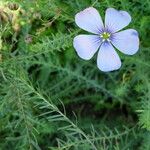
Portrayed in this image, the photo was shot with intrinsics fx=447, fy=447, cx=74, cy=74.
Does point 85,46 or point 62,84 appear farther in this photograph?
point 62,84

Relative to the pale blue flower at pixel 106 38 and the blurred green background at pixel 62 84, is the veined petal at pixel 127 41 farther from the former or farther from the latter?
the blurred green background at pixel 62 84

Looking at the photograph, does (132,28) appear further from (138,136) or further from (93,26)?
(138,136)

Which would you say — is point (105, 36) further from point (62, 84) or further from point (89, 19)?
point (62, 84)

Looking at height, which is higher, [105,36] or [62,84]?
[105,36]

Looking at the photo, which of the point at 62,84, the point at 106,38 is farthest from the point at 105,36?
the point at 62,84

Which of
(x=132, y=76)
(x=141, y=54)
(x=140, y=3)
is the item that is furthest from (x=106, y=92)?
(x=140, y=3)

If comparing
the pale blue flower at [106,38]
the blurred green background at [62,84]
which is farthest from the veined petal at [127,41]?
the blurred green background at [62,84]

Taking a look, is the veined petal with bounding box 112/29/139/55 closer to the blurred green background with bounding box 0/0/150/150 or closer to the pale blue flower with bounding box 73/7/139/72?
the pale blue flower with bounding box 73/7/139/72
